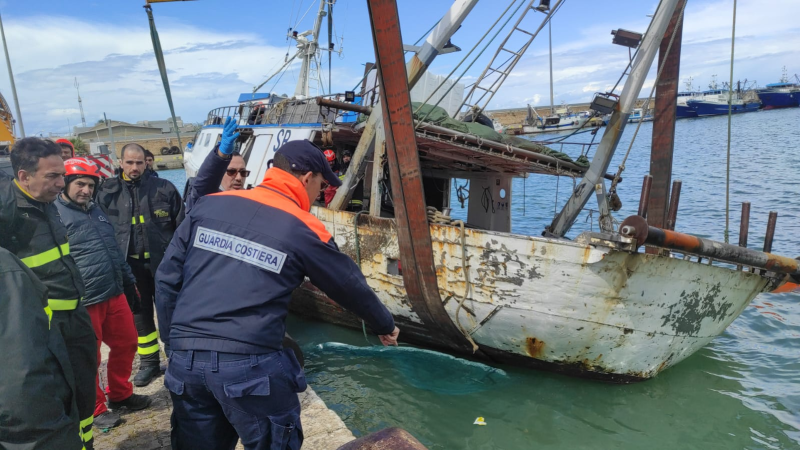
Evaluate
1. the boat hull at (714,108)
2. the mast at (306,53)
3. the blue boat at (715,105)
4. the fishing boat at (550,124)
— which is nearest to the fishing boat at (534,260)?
the mast at (306,53)

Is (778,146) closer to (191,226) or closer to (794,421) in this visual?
(794,421)

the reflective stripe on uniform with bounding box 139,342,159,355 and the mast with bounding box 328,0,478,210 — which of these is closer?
the reflective stripe on uniform with bounding box 139,342,159,355

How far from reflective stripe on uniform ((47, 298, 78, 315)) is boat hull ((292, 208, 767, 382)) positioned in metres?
3.22

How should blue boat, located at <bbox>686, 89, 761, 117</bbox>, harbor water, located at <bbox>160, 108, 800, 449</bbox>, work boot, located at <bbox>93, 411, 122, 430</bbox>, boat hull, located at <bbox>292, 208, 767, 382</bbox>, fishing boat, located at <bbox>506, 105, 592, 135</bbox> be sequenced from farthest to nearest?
blue boat, located at <bbox>686, 89, 761, 117</bbox>, fishing boat, located at <bbox>506, 105, 592, 135</bbox>, harbor water, located at <bbox>160, 108, 800, 449</bbox>, boat hull, located at <bbox>292, 208, 767, 382</bbox>, work boot, located at <bbox>93, 411, 122, 430</bbox>

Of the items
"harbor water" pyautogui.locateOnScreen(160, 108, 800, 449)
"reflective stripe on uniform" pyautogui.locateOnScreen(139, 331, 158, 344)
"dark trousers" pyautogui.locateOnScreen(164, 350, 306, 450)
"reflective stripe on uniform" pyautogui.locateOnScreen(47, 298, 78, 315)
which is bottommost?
"harbor water" pyautogui.locateOnScreen(160, 108, 800, 449)

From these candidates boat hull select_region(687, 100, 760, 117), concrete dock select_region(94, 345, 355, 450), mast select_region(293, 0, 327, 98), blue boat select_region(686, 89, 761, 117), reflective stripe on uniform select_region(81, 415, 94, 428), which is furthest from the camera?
blue boat select_region(686, 89, 761, 117)

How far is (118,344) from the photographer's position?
3783 mm

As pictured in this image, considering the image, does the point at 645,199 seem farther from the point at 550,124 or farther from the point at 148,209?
the point at 550,124

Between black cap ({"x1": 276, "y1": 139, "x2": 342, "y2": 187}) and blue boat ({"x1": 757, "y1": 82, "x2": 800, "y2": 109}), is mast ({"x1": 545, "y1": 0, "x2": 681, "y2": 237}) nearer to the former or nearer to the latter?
black cap ({"x1": 276, "y1": 139, "x2": 342, "y2": 187})

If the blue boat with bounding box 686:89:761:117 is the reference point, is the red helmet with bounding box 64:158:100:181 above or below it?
below

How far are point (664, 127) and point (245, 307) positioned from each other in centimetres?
583

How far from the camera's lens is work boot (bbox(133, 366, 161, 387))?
4.32m

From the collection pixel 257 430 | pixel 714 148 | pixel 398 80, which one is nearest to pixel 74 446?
pixel 257 430

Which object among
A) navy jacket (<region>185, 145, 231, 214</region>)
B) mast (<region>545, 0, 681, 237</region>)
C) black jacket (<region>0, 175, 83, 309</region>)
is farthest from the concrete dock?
mast (<region>545, 0, 681, 237</region>)
